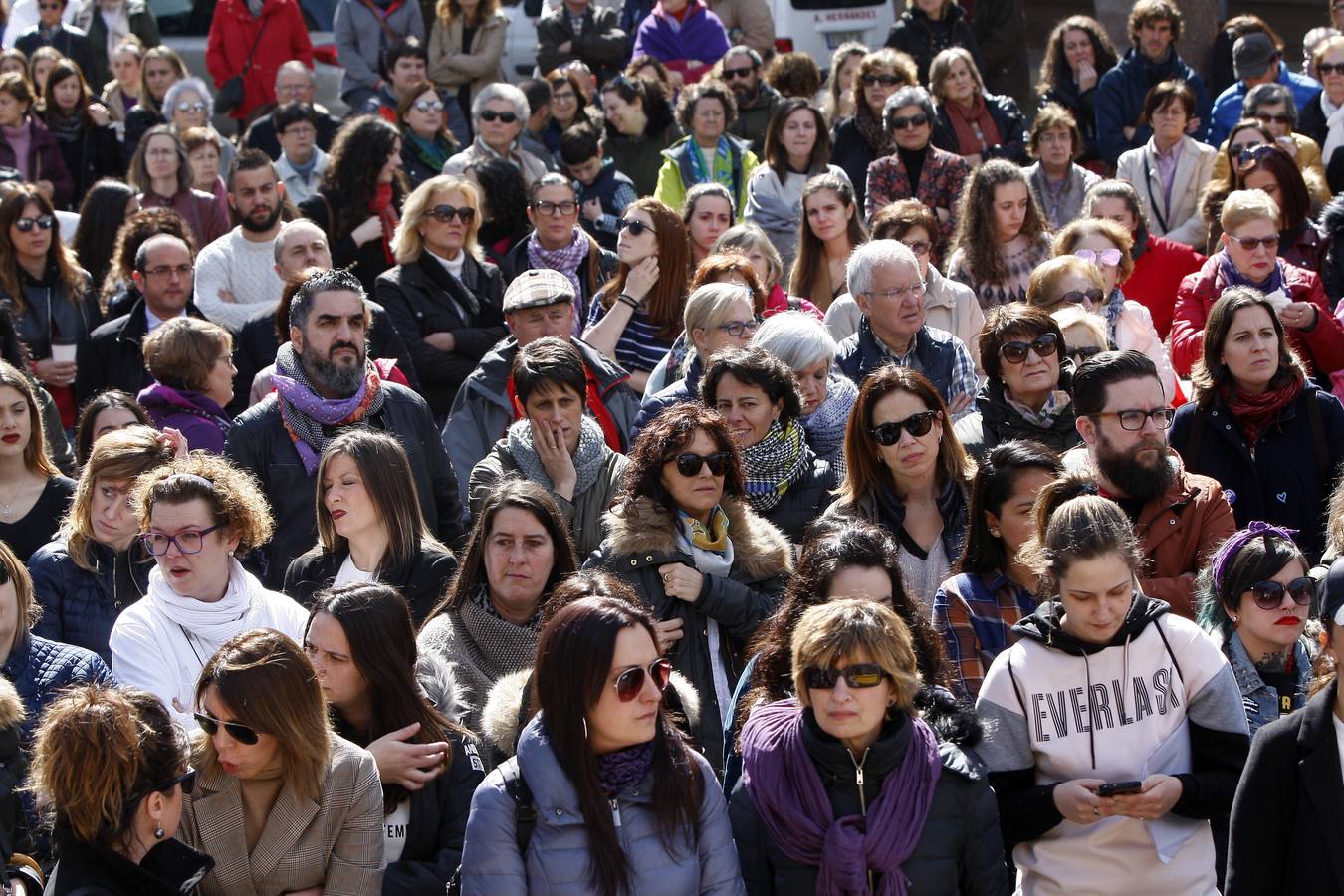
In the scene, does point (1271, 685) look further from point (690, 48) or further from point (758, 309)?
point (690, 48)

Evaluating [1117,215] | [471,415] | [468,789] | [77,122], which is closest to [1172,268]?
[1117,215]

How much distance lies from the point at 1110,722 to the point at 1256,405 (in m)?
2.09

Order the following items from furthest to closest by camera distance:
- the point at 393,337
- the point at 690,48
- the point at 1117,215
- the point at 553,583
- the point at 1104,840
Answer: the point at 690,48 → the point at 1117,215 → the point at 393,337 → the point at 553,583 → the point at 1104,840

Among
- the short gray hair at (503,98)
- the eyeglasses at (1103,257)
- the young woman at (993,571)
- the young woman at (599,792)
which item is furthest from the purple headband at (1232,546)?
the short gray hair at (503,98)

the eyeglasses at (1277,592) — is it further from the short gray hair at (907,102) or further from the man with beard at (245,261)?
→ the short gray hair at (907,102)

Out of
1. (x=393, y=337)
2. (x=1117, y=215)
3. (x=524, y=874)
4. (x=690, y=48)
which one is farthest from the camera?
(x=690, y=48)

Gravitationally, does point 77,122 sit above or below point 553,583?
above

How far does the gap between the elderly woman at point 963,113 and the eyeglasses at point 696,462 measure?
5.63 metres

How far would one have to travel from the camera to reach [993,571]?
5004mm

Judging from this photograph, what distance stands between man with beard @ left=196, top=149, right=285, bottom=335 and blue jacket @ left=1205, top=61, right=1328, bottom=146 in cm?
576

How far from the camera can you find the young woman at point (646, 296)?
7699 millimetres

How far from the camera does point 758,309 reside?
7258 millimetres

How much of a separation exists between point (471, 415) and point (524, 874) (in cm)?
328

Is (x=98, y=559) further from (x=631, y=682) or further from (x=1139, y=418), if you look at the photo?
(x=1139, y=418)
